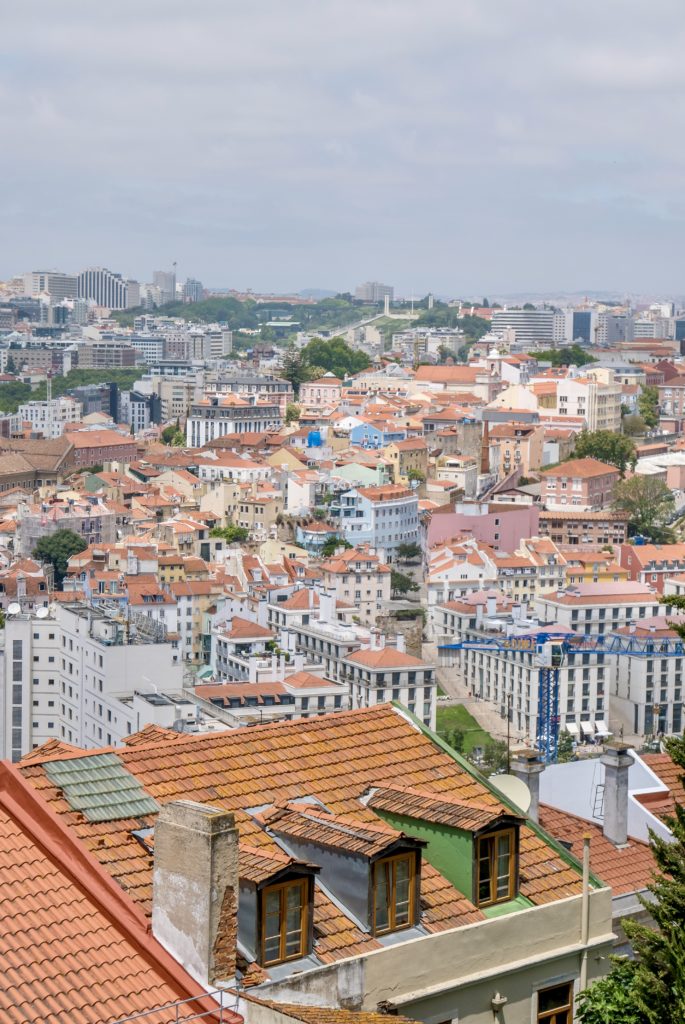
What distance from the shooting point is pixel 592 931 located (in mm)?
5652

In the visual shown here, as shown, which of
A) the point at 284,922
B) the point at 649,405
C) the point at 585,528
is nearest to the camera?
the point at 284,922

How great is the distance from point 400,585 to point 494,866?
43.8 meters

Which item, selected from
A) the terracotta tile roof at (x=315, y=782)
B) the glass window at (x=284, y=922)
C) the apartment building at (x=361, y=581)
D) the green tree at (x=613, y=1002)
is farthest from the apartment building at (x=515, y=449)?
the glass window at (x=284, y=922)

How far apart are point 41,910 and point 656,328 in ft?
471

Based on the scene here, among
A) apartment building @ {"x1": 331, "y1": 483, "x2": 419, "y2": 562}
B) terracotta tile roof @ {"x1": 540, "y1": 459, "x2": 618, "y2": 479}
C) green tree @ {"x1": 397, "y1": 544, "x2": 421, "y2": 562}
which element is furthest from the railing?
terracotta tile roof @ {"x1": 540, "y1": 459, "x2": 618, "y2": 479}

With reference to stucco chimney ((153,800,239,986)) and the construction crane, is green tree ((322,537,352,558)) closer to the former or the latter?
the construction crane

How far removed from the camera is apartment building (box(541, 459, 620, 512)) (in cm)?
5916

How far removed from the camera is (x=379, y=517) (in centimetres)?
5394

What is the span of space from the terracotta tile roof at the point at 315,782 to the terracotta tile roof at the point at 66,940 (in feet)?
0.43

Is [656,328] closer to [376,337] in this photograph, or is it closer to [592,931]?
[376,337]

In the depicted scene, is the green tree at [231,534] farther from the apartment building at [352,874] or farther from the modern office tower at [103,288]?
the modern office tower at [103,288]

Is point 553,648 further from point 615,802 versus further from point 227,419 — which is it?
point 227,419

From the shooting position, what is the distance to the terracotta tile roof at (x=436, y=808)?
17.6ft

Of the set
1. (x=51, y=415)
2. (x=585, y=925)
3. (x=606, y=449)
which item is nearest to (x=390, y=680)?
(x=606, y=449)
